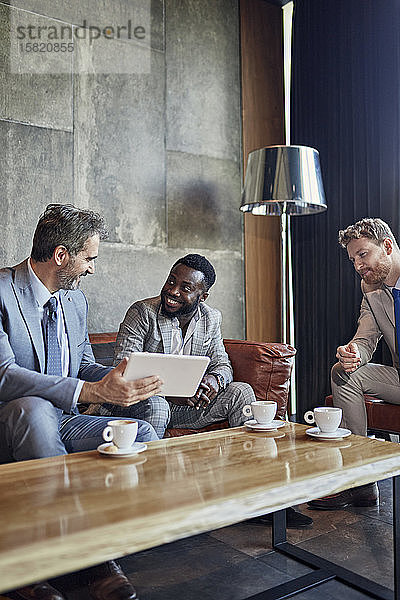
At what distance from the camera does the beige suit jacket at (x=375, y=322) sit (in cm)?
280

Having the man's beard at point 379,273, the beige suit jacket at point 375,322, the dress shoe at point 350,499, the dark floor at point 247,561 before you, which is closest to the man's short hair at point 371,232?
the man's beard at point 379,273

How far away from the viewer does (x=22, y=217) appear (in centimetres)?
328

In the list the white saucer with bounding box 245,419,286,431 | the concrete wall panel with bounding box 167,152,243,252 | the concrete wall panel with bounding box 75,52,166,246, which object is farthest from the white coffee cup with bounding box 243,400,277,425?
the concrete wall panel with bounding box 167,152,243,252

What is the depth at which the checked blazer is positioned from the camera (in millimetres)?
2572

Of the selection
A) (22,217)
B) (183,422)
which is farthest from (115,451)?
(22,217)

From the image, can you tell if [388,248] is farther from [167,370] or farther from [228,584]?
[228,584]

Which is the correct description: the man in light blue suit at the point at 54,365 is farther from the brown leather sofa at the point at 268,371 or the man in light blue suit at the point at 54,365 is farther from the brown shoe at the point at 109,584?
the brown leather sofa at the point at 268,371

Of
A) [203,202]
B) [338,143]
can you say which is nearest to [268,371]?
[203,202]

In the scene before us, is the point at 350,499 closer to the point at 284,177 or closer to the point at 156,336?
the point at 156,336

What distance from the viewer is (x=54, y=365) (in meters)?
2.09

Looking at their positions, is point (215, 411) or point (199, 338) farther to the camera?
point (199, 338)

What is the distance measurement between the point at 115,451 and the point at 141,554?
657 millimetres

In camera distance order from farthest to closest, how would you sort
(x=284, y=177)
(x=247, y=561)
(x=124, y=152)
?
(x=124, y=152) → (x=284, y=177) → (x=247, y=561)

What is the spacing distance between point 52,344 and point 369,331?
5.09 ft
